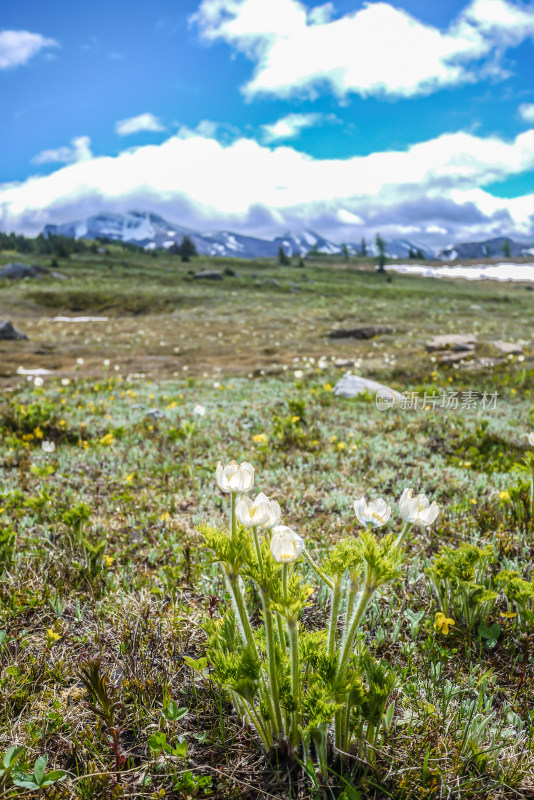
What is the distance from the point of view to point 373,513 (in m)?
1.76

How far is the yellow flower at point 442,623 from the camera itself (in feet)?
8.13

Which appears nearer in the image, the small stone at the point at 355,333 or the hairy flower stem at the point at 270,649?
the hairy flower stem at the point at 270,649

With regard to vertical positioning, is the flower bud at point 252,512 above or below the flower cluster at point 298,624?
above

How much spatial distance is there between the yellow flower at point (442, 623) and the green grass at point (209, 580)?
0.32ft

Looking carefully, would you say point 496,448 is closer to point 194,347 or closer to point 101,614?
point 101,614

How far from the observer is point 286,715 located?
1.74m

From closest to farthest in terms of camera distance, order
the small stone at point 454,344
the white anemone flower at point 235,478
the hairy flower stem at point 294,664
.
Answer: the hairy flower stem at point 294,664
the white anemone flower at point 235,478
the small stone at point 454,344

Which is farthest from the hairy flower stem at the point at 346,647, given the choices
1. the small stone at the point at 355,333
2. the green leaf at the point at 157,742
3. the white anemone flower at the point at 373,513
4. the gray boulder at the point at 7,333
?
the gray boulder at the point at 7,333

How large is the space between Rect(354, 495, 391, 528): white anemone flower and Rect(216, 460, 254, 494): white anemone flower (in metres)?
0.42

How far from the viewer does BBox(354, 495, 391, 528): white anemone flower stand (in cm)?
172

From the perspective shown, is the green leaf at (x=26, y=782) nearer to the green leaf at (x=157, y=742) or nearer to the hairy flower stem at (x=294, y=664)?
the green leaf at (x=157, y=742)

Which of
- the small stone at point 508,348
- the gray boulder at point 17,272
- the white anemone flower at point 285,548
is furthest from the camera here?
the gray boulder at point 17,272

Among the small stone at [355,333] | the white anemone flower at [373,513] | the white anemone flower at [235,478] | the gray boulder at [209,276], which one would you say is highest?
the gray boulder at [209,276]

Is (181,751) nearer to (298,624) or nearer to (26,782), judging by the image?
(26,782)
